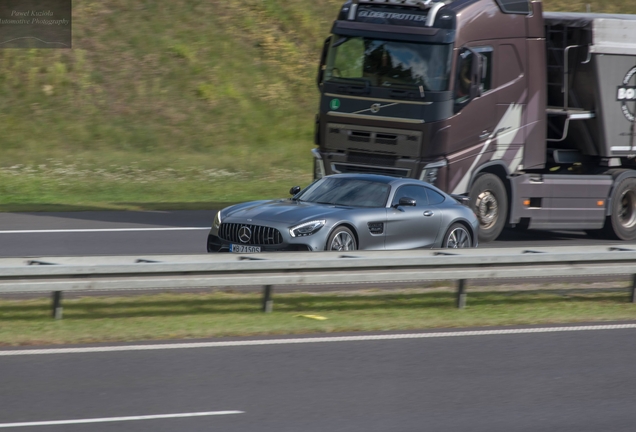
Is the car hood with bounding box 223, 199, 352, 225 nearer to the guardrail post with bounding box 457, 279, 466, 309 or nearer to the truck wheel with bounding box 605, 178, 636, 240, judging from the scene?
the guardrail post with bounding box 457, 279, 466, 309

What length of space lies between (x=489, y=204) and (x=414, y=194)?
10.8 ft

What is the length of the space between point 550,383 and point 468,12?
31.2 ft

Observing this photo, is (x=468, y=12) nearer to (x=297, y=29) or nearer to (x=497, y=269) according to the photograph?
(x=497, y=269)

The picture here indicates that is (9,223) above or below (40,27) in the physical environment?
below

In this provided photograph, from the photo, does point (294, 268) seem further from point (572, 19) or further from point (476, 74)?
point (572, 19)

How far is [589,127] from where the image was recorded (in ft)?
59.2

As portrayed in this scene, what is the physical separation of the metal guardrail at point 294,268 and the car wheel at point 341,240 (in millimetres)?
1887

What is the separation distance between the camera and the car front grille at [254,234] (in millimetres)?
12383

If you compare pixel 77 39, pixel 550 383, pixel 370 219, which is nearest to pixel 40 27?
pixel 77 39

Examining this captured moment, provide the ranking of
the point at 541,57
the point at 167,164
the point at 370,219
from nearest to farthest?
1. the point at 370,219
2. the point at 541,57
3. the point at 167,164

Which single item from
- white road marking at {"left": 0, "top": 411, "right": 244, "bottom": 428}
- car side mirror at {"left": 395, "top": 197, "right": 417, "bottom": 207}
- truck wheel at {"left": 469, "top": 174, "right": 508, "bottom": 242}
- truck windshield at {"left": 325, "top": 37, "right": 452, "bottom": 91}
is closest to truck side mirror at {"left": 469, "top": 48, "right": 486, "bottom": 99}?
truck windshield at {"left": 325, "top": 37, "right": 452, "bottom": 91}

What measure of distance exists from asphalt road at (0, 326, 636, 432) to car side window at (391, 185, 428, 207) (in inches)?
197

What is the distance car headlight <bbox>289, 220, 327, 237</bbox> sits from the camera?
485 inches

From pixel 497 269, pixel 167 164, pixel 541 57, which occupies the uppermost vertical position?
pixel 541 57
